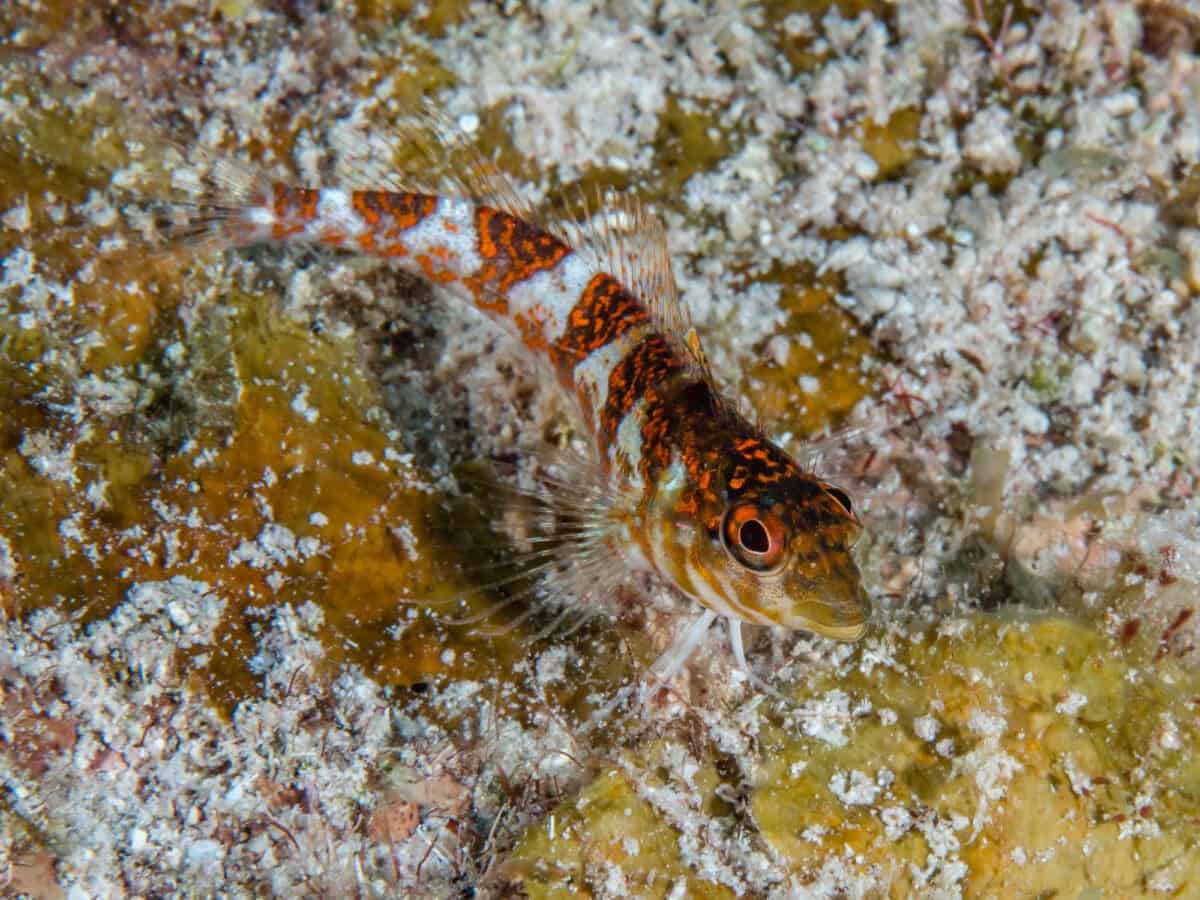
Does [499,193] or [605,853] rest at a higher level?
[499,193]

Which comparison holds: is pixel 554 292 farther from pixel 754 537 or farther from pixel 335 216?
pixel 754 537

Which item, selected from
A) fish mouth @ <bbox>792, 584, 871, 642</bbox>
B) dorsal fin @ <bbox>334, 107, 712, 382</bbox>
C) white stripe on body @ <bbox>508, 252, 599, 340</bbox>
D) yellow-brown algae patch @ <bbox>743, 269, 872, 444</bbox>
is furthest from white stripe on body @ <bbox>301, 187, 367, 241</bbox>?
fish mouth @ <bbox>792, 584, 871, 642</bbox>

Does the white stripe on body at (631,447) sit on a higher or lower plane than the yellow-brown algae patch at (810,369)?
higher

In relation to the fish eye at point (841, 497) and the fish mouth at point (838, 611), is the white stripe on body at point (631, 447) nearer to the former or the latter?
the fish eye at point (841, 497)

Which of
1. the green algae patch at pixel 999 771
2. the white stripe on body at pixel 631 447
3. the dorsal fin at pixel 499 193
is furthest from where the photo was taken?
the dorsal fin at pixel 499 193

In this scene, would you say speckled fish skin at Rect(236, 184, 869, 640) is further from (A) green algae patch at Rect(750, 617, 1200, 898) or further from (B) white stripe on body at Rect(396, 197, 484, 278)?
(A) green algae patch at Rect(750, 617, 1200, 898)

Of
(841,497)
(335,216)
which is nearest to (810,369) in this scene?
(841,497)

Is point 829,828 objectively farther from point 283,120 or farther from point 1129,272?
point 283,120

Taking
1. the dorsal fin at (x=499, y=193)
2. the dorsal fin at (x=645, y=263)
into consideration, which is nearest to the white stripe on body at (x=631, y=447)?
the dorsal fin at (x=645, y=263)
